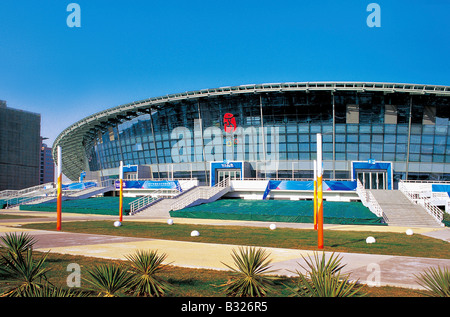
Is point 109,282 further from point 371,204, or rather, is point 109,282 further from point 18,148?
point 18,148

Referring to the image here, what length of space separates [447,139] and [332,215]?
29.3 m

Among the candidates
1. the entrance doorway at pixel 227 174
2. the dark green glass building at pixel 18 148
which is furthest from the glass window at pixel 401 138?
the dark green glass building at pixel 18 148

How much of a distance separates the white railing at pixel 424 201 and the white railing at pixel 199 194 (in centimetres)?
2142

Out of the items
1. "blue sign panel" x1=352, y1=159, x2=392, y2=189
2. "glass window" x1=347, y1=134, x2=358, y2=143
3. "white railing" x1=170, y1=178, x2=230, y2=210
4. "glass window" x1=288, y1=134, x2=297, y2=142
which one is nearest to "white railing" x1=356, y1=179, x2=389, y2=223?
"blue sign panel" x1=352, y1=159, x2=392, y2=189

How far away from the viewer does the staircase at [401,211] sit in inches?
1199

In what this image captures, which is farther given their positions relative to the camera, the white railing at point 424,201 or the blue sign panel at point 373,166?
the blue sign panel at point 373,166

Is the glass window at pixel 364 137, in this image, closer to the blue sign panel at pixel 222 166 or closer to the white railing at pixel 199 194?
the blue sign panel at pixel 222 166

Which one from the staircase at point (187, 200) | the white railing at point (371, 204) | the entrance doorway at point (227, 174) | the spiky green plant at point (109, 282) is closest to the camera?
the spiky green plant at point (109, 282)

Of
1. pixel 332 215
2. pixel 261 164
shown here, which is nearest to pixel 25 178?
pixel 261 164

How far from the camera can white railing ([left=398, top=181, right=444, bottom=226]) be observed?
31458mm

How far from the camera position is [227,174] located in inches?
2082

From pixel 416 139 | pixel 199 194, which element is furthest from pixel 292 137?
pixel 199 194

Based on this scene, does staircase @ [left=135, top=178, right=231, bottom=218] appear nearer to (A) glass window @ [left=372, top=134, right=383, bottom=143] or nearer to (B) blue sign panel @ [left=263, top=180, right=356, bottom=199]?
(B) blue sign panel @ [left=263, top=180, right=356, bottom=199]

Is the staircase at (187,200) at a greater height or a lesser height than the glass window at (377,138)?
lesser
